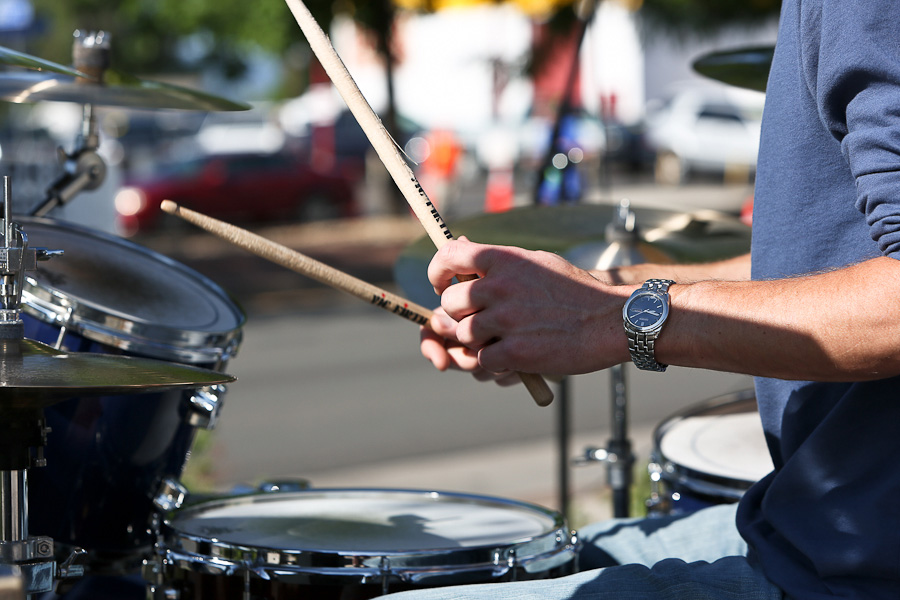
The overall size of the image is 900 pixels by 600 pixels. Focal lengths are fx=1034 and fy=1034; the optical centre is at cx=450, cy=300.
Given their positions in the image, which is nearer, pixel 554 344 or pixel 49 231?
pixel 554 344

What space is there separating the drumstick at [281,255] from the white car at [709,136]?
17883 mm

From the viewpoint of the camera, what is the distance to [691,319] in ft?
3.70

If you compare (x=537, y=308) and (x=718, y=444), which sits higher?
(x=718, y=444)

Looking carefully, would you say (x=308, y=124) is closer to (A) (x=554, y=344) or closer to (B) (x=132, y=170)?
(B) (x=132, y=170)

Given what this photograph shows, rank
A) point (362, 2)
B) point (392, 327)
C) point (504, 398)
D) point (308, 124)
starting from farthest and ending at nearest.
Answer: point (308, 124)
point (362, 2)
point (392, 327)
point (504, 398)

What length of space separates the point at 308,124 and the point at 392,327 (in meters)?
15.3

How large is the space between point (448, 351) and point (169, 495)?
0.52m

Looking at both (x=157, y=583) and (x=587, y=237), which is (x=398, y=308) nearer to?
(x=157, y=583)

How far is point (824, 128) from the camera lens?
1.17 meters

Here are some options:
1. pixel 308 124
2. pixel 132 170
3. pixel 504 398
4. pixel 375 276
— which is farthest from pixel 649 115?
pixel 504 398

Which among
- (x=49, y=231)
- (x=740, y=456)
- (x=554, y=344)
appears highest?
(x=49, y=231)

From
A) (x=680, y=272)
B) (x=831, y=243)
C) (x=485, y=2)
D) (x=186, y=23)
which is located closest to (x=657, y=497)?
(x=680, y=272)

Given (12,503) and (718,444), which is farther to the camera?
(718,444)

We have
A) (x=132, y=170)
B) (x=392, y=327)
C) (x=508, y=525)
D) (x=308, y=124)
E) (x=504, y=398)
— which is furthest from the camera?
(x=308, y=124)
